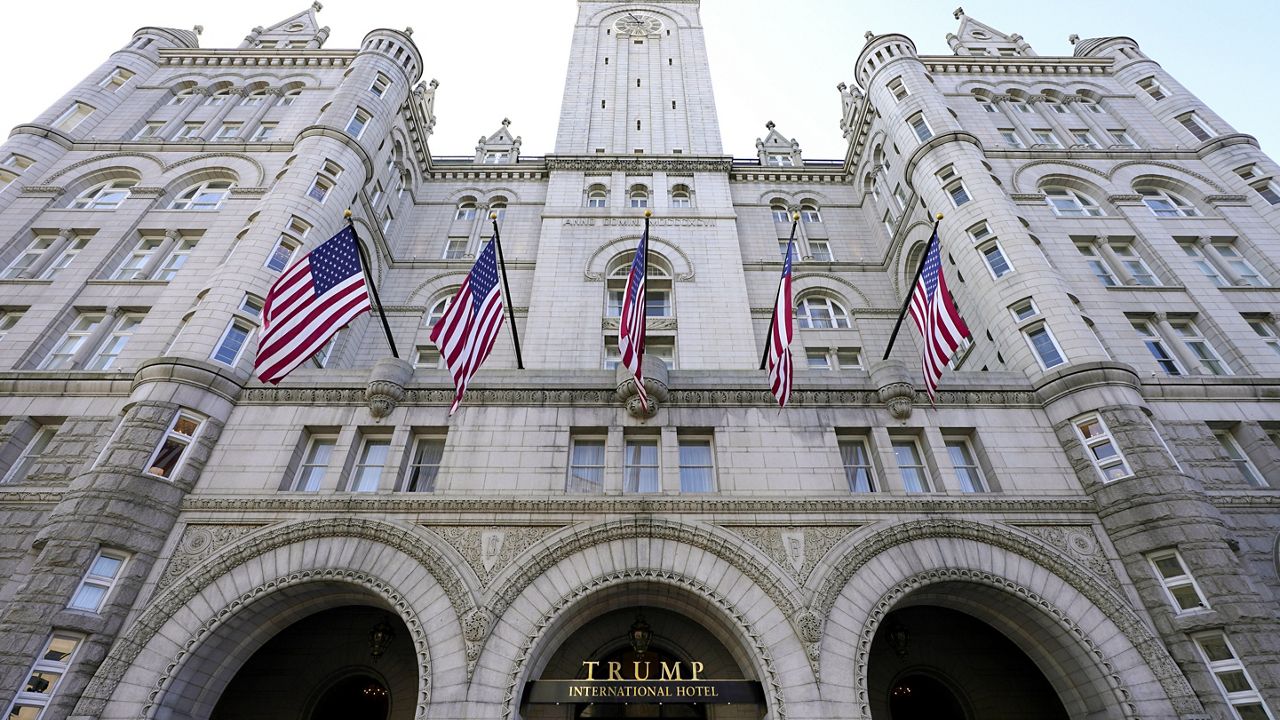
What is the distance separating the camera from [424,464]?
19.5 m

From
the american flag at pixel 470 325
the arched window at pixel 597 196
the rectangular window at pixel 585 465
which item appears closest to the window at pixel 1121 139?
the arched window at pixel 597 196

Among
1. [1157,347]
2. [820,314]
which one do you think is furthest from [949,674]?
[820,314]

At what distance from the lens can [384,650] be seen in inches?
739

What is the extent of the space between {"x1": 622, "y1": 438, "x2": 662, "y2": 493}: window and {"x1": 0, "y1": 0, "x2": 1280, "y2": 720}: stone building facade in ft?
0.54

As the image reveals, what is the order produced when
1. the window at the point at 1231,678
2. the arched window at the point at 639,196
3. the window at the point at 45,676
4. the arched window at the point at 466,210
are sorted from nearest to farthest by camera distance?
the window at the point at 45,676
the window at the point at 1231,678
the arched window at the point at 639,196
the arched window at the point at 466,210

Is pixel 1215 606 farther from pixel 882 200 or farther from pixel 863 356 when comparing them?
pixel 882 200

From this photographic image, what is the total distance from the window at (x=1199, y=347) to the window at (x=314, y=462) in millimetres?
31170

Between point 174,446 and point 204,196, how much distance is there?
15824mm

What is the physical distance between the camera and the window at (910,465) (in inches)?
752

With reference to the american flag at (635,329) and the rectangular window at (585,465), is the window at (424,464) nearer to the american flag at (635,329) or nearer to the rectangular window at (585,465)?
the rectangular window at (585,465)

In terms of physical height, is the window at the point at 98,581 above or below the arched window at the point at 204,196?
below

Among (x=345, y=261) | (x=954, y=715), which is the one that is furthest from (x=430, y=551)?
(x=954, y=715)

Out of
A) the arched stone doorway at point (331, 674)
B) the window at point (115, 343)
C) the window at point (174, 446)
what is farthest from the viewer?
the window at point (115, 343)

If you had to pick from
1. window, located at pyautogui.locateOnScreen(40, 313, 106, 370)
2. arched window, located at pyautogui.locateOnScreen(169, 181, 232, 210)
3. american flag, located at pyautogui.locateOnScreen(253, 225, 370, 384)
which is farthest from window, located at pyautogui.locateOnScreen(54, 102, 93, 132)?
american flag, located at pyautogui.locateOnScreen(253, 225, 370, 384)
